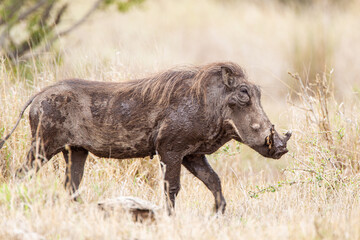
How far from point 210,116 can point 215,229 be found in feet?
3.49

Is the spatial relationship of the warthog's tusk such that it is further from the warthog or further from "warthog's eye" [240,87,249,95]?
"warthog's eye" [240,87,249,95]

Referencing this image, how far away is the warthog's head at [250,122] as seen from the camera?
18.0 ft

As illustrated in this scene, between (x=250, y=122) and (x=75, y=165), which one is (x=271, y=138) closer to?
(x=250, y=122)

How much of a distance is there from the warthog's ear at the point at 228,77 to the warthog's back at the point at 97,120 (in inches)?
26.5

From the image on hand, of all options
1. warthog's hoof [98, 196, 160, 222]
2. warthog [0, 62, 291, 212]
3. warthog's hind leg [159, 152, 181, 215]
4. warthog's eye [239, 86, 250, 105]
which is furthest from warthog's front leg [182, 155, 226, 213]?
warthog's hoof [98, 196, 160, 222]

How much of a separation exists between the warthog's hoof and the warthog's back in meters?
0.65

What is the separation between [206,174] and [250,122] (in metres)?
0.67

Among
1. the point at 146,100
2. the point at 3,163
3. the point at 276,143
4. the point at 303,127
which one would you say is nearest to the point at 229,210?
the point at 276,143

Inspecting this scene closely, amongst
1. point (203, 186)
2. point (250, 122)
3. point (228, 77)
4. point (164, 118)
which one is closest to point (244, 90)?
point (228, 77)

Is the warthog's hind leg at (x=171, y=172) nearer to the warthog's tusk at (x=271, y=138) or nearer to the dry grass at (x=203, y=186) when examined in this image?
the dry grass at (x=203, y=186)

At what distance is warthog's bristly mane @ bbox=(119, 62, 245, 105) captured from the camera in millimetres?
5516

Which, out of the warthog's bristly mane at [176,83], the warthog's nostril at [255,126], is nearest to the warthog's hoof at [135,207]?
the warthog's bristly mane at [176,83]

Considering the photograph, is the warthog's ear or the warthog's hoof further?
the warthog's ear

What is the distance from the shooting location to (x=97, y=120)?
224 inches
